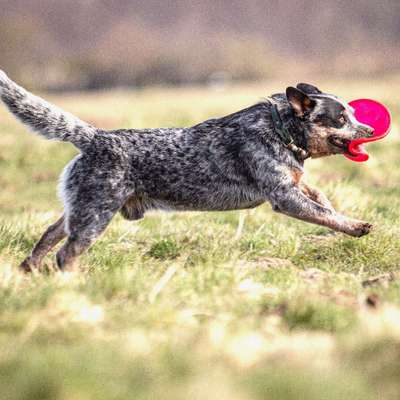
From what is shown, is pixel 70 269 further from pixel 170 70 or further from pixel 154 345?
pixel 170 70

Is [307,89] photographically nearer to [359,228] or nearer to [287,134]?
[287,134]

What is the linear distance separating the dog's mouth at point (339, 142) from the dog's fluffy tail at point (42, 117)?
200 cm

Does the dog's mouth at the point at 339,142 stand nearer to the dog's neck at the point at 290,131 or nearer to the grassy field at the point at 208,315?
the dog's neck at the point at 290,131

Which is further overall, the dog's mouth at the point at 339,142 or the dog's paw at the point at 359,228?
the dog's mouth at the point at 339,142

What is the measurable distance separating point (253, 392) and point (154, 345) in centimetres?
75

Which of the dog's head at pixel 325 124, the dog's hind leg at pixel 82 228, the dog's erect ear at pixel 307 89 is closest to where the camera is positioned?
the dog's hind leg at pixel 82 228

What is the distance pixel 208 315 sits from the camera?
4109 mm

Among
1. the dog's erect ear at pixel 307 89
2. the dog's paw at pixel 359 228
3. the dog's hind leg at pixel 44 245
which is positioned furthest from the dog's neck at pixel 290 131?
the dog's hind leg at pixel 44 245

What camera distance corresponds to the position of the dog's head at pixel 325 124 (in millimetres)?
5703

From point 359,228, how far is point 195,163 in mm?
1461

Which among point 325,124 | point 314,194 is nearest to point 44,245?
point 314,194

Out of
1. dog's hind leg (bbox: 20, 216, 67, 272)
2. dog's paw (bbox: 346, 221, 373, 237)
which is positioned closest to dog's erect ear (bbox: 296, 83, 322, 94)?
dog's paw (bbox: 346, 221, 373, 237)

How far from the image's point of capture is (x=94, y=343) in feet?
11.4

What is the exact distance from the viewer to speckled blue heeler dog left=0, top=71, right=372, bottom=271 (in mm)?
5422
